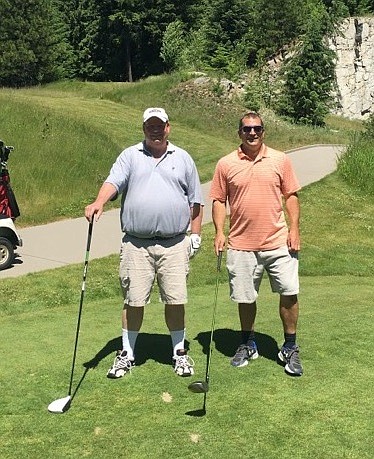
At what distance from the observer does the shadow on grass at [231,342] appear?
5.00 meters

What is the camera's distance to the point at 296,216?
4.62m

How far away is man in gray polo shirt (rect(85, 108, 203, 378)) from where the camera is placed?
4359mm

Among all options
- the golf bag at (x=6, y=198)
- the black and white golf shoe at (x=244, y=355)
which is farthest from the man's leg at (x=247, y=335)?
the golf bag at (x=6, y=198)

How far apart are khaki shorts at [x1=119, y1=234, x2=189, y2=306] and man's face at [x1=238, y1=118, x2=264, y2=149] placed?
0.78 metres

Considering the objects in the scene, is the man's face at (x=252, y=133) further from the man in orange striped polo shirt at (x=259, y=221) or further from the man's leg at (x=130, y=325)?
the man's leg at (x=130, y=325)

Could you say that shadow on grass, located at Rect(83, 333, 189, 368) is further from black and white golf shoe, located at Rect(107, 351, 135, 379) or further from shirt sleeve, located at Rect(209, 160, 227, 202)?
shirt sleeve, located at Rect(209, 160, 227, 202)

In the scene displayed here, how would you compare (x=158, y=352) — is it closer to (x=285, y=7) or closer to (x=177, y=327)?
(x=177, y=327)

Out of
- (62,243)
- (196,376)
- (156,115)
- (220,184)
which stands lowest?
(62,243)

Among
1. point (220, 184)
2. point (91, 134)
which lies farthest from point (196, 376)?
point (91, 134)

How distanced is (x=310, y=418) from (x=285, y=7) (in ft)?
148

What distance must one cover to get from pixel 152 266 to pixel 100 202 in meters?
0.60

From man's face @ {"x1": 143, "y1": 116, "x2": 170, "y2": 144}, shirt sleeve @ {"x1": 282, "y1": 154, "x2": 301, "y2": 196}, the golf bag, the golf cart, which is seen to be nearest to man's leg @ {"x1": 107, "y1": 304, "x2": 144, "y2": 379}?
→ man's face @ {"x1": 143, "y1": 116, "x2": 170, "y2": 144}

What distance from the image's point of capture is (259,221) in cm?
450

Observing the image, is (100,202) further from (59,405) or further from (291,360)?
(291,360)
